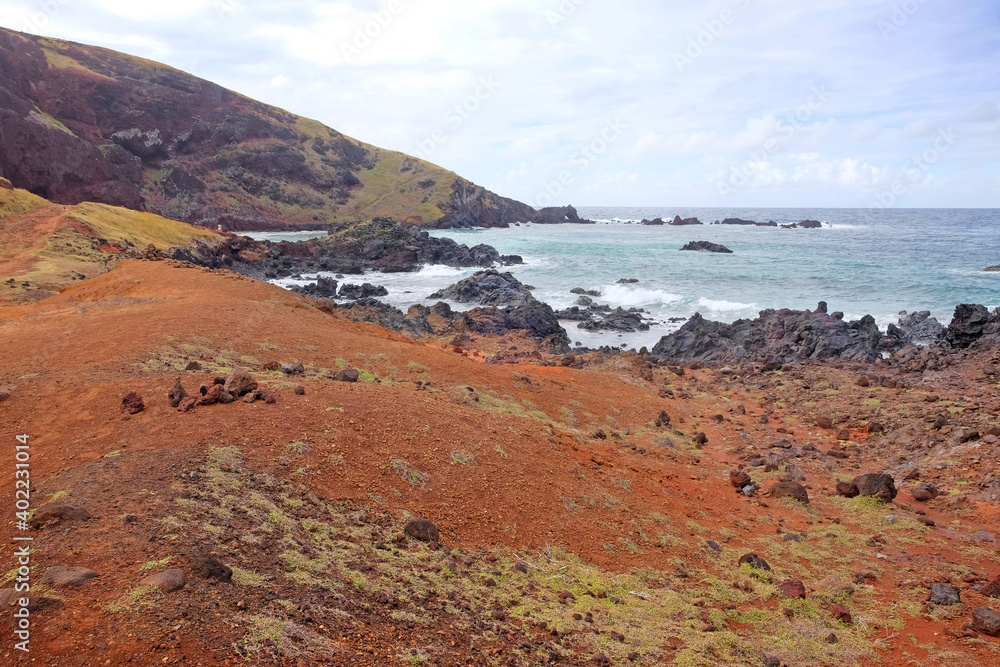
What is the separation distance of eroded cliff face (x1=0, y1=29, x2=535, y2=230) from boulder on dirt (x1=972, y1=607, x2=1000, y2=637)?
2217 inches

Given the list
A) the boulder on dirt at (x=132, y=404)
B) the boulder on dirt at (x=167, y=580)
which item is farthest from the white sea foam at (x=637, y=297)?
the boulder on dirt at (x=167, y=580)

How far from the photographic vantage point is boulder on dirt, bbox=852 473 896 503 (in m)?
9.02

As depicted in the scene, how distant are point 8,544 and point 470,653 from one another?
3374 mm

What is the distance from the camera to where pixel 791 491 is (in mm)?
9234

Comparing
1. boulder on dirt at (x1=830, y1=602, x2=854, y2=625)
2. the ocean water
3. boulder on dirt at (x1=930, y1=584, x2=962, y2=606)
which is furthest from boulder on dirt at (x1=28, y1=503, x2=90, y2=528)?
the ocean water

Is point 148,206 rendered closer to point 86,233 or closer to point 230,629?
point 86,233

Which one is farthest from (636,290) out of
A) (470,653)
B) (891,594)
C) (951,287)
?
(470,653)

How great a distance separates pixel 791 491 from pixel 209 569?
837cm

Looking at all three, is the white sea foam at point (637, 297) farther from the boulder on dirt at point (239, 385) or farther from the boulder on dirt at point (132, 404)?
the boulder on dirt at point (132, 404)

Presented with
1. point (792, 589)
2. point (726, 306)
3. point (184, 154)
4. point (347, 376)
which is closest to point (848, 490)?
point (792, 589)

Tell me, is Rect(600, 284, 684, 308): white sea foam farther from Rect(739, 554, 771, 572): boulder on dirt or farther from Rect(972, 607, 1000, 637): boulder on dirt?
Rect(972, 607, 1000, 637): boulder on dirt

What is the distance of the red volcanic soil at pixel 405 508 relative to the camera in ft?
13.4

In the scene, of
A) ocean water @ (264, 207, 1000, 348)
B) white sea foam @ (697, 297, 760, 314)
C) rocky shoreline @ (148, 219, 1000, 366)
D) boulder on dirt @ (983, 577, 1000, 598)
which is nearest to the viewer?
boulder on dirt @ (983, 577, 1000, 598)

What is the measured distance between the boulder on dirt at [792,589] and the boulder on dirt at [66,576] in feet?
20.7
